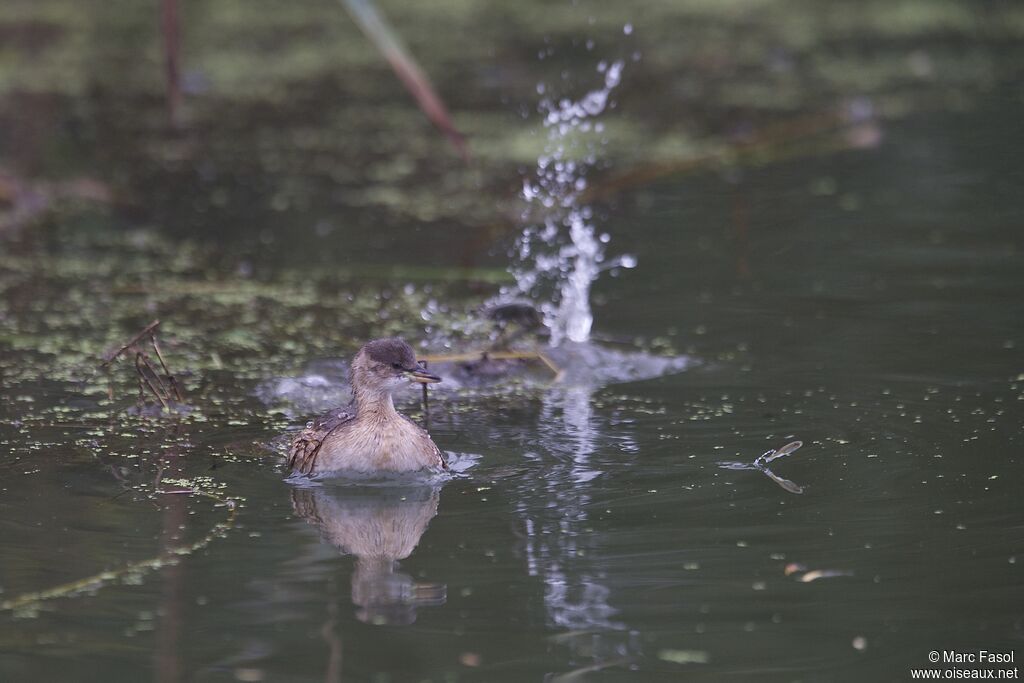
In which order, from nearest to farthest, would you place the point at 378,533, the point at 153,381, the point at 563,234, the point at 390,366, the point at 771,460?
the point at 378,533, the point at 771,460, the point at 390,366, the point at 153,381, the point at 563,234

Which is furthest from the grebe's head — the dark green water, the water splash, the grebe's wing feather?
the water splash

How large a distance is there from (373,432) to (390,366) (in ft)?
0.97

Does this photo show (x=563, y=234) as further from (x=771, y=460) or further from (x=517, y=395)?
(x=771, y=460)

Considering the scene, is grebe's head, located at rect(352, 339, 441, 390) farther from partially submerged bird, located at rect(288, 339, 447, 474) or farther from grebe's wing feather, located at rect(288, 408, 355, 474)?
grebe's wing feather, located at rect(288, 408, 355, 474)

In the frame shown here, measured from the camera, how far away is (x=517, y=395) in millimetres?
6539

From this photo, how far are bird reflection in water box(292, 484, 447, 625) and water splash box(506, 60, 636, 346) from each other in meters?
1.93

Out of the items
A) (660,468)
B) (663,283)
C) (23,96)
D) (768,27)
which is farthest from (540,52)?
(660,468)

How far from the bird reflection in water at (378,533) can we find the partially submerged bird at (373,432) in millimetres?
97

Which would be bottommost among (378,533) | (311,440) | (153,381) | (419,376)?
(378,533)

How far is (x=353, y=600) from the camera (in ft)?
14.1

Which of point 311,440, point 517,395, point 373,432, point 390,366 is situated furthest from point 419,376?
point 517,395

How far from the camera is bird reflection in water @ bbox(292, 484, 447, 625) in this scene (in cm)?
425

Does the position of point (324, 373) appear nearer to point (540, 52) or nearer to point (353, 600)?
point (353, 600)

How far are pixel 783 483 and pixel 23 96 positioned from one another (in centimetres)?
917
